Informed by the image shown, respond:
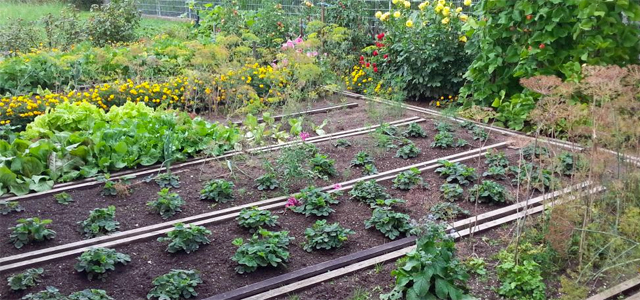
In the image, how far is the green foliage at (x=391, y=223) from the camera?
12.6 ft

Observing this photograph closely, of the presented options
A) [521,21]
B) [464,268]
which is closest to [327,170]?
[464,268]

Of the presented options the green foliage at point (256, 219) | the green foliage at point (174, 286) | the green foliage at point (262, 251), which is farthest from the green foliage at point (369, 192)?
the green foliage at point (174, 286)

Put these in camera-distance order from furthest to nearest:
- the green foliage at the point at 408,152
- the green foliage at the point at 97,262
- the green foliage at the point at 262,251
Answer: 1. the green foliage at the point at 408,152
2. the green foliage at the point at 262,251
3. the green foliage at the point at 97,262

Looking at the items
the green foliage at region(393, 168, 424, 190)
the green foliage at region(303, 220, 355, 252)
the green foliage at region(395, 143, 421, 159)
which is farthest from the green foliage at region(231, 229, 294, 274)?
the green foliage at region(395, 143, 421, 159)

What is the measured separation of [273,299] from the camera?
10.3 feet

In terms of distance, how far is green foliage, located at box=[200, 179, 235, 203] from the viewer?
14.4ft

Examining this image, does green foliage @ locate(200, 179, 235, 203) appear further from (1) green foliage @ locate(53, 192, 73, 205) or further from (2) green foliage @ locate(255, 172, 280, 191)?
(1) green foliage @ locate(53, 192, 73, 205)

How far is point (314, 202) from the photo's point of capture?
416cm

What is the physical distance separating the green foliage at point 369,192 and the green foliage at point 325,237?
0.58 meters

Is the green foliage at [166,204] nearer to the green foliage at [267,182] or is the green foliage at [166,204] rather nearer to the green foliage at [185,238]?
the green foliage at [185,238]

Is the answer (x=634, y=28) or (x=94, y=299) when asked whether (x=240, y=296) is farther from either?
(x=634, y=28)

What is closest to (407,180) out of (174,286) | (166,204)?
(166,204)

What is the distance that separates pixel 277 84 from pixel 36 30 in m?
5.77

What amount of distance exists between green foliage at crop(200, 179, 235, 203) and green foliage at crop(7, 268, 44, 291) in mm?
1397
